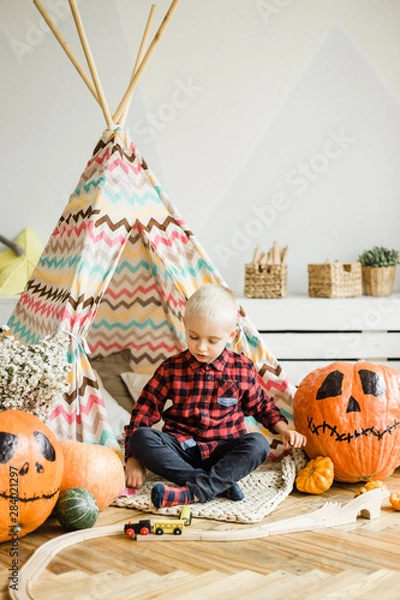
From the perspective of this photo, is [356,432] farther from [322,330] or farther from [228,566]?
[322,330]

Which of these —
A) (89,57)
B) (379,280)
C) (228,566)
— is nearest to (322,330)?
(379,280)

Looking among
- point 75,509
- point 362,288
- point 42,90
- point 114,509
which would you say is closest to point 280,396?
point 114,509

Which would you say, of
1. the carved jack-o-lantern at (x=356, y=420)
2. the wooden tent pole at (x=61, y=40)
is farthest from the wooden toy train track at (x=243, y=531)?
the wooden tent pole at (x=61, y=40)

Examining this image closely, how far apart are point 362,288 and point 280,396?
55.2 inches

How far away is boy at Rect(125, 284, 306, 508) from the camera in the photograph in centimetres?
234

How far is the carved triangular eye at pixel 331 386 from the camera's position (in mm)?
2535

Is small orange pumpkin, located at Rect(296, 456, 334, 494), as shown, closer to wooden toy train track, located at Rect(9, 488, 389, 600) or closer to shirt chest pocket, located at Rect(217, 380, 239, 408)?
wooden toy train track, located at Rect(9, 488, 389, 600)

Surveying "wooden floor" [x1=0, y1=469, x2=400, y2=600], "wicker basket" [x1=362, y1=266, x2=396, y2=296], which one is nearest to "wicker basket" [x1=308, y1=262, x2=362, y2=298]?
"wicker basket" [x1=362, y1=266, x2=396, y2=296]

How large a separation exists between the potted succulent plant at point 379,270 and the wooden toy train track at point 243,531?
181cm

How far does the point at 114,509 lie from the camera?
229 cm

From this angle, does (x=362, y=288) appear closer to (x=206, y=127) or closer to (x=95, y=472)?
(x=206, y=127)

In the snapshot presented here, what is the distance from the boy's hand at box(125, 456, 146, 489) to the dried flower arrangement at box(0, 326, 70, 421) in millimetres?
332

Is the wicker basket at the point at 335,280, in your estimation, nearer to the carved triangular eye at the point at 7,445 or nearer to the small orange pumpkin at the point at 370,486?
the small orange pumpkin at the point at 370,486

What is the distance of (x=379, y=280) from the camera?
3904 mm
